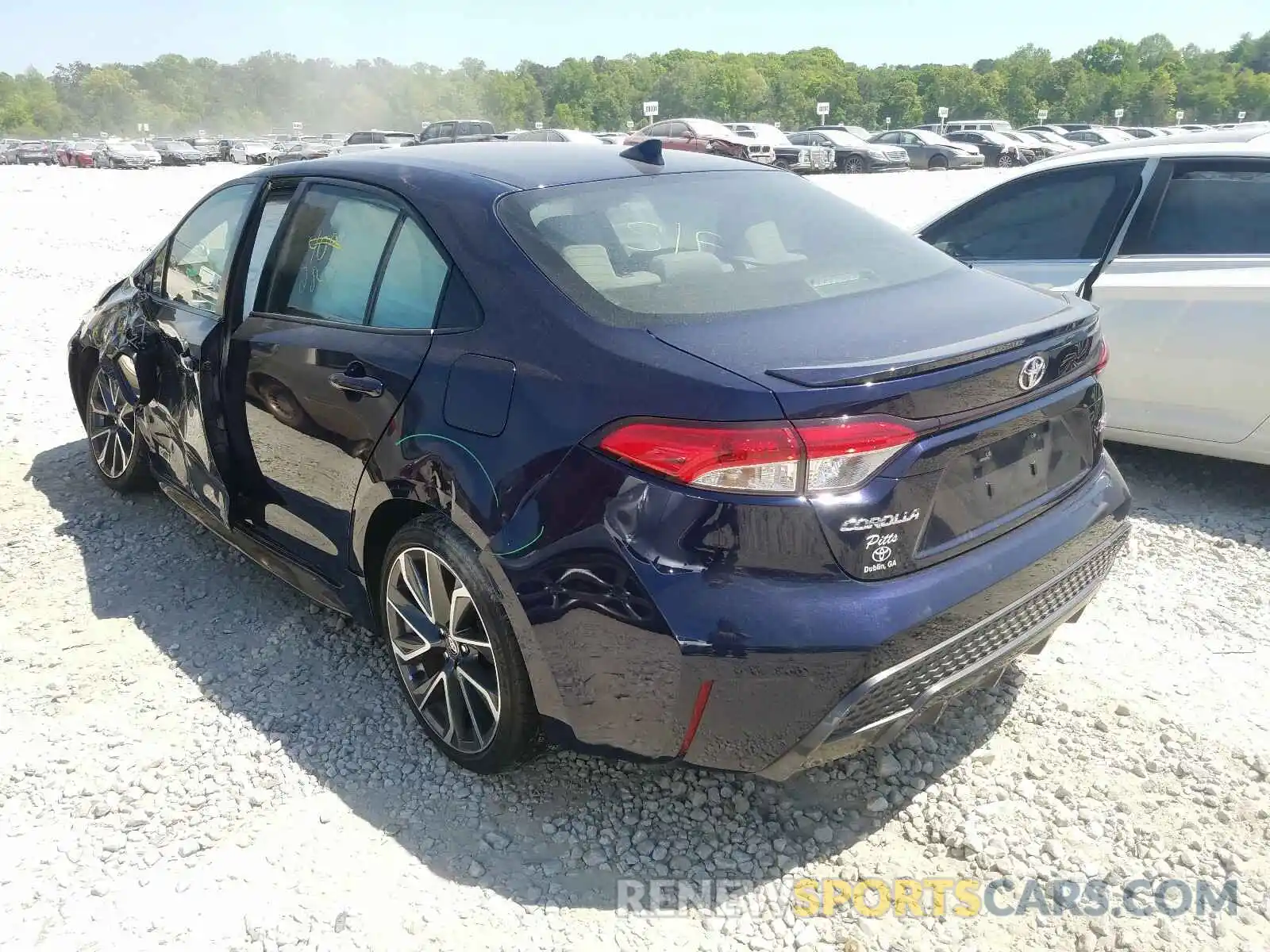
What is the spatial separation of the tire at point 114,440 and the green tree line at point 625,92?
4227 inches

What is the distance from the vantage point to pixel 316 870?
245 cm

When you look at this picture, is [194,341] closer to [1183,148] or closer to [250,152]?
[1183,148]

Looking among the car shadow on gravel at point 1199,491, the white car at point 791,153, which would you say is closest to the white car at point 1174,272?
the car shadow on gravel at point 1199,491

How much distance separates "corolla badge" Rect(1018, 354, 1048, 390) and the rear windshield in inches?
19.4

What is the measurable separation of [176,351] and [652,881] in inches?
105

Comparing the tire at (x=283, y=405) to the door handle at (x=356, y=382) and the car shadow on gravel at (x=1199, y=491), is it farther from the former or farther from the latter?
the car shadow on gravel at (x=1199, y=491)

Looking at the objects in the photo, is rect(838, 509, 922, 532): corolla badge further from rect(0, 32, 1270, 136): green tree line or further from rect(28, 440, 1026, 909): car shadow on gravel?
rect(0, 32, 1270, 136): green tree line

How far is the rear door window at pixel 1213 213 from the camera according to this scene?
4.16m

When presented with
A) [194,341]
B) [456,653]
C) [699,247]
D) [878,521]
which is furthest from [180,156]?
[878,521]

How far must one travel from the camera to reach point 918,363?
209cm

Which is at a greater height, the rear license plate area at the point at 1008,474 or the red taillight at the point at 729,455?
the red taillight at the point at 729,455

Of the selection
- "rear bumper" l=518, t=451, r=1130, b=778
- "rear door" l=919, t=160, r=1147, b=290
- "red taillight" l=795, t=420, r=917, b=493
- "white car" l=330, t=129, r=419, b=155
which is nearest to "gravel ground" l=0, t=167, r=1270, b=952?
"rear bumper" l=518, t=451, r=1130, b=778

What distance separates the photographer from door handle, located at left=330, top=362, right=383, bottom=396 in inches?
106

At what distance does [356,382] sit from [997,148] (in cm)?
3956
